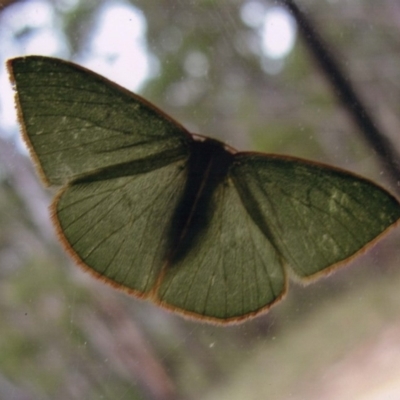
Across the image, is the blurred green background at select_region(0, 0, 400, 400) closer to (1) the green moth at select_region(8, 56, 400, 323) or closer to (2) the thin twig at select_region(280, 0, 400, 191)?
(2) the thin twig at select_region(280, 0, 400, 191)

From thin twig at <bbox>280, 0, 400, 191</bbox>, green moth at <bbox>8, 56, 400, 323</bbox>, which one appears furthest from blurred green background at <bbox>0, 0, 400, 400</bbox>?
green moth at <bbox>8, 56, 400, 323</bbox>

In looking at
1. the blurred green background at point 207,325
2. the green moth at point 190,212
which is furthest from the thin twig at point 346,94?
the green moth at point 190,212

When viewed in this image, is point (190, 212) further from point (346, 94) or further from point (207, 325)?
point (346, 94)

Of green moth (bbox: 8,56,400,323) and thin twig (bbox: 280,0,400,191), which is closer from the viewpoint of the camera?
green moth (bbox: 8,56,400,323)

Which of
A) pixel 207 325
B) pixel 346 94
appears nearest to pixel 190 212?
pixel 207 325

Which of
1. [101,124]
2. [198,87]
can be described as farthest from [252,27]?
[101,124]

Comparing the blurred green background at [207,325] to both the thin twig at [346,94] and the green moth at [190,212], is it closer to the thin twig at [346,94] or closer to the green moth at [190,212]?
the thin twig at [346,94]
